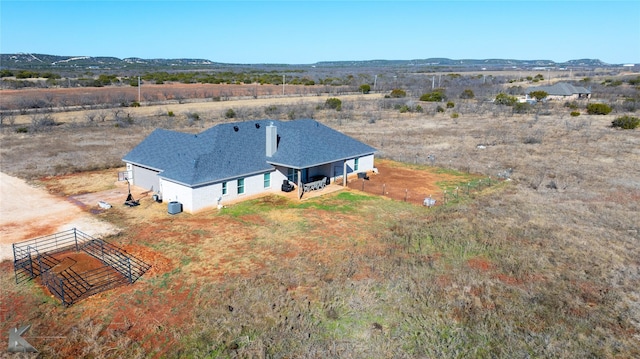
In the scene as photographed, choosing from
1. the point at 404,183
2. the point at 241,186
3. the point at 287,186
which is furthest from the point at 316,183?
the point at 404,183

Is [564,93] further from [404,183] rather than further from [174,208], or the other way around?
[174,208]

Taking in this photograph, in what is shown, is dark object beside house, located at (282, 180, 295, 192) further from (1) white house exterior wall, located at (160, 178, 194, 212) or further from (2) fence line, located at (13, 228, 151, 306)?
(2) fence line, located at (13, 228, 151, 306)

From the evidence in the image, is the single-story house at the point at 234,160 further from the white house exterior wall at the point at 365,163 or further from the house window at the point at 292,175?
the white house exterior wall at the point at 365,163

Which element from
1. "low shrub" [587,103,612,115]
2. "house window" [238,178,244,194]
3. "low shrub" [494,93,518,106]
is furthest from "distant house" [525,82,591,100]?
"house window" [238,178,244,194]

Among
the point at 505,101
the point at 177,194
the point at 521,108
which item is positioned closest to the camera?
the point at 177,194

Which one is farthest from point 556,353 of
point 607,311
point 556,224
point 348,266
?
point 556,224

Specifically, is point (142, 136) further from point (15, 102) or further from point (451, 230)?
point (451, 230)
